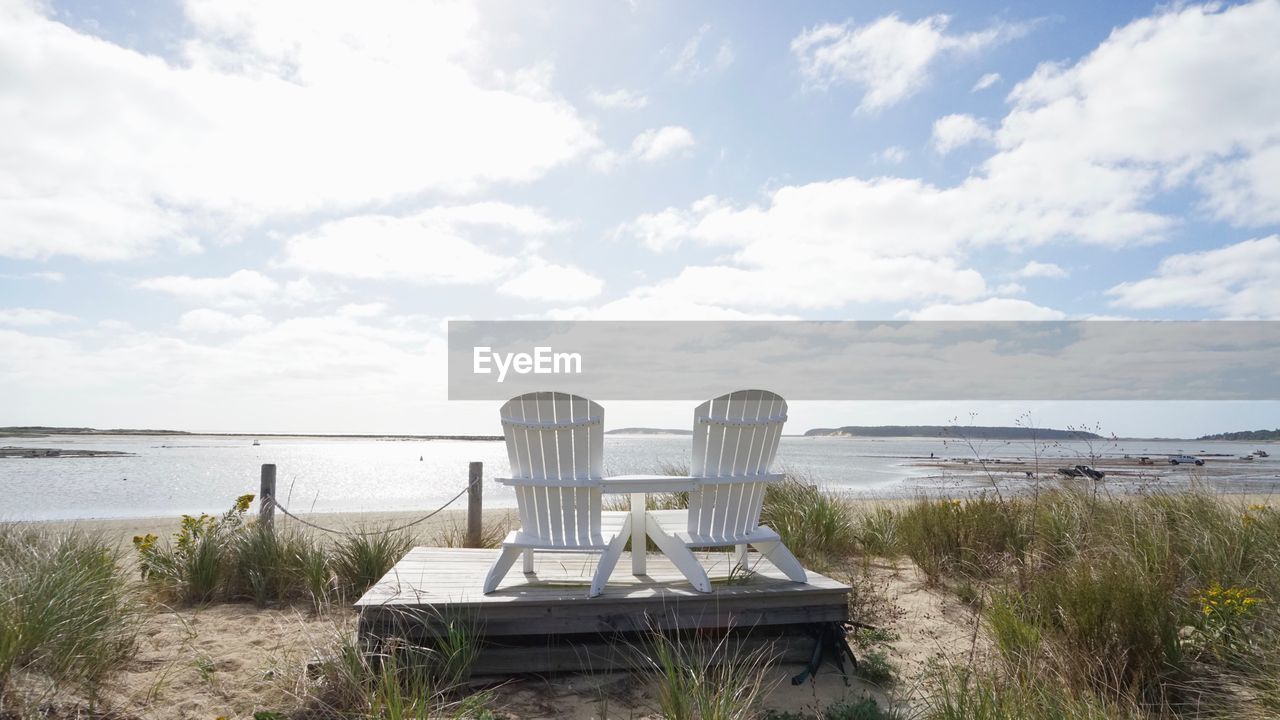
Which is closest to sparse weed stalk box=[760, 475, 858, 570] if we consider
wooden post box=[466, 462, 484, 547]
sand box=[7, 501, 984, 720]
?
sand box=[7, 501, 984, 720]

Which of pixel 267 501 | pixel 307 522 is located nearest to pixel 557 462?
pixel 307 522

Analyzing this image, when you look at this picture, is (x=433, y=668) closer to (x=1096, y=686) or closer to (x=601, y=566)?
(x=601, y=566)

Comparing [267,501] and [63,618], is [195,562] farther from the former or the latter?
[63,618]

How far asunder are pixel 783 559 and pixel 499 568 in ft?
5.25

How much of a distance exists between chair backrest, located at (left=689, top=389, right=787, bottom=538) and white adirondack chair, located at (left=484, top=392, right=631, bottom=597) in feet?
1.72

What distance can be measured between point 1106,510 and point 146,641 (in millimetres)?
6378

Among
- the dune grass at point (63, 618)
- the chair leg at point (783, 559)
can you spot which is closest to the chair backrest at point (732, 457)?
the chair leg at point (783, 559)

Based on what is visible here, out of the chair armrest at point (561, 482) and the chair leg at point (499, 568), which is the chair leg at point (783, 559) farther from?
the chair leg at point (499, 568)

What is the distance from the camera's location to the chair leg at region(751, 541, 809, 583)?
13.6 ft

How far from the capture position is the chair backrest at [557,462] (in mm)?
3834

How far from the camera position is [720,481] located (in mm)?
4004

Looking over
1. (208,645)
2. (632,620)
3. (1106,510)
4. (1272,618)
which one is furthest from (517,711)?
(1106,510)

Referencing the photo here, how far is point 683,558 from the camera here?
4.00 m

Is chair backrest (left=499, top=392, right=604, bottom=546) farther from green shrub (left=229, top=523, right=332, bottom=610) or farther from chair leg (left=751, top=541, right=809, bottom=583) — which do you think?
green shrub (left=229, top=523, right=332, bottom=610)
